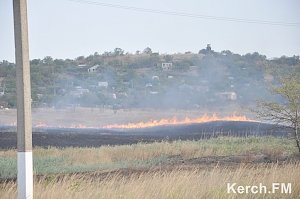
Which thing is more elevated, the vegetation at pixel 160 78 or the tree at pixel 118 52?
the tree at pixel 118 52

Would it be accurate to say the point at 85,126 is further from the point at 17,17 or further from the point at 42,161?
the point at 17,17

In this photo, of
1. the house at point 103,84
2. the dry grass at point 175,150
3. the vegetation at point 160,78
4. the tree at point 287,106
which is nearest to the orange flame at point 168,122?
the vegetation at point 160,78

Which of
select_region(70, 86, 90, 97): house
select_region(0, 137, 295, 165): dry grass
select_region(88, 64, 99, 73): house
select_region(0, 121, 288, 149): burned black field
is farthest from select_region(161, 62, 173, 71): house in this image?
select_region(70, 86, 90, 97): house

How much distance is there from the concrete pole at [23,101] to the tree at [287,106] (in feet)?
12.9

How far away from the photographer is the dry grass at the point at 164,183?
7.00 meters

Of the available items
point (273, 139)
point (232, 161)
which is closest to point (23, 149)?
point (232, 161)

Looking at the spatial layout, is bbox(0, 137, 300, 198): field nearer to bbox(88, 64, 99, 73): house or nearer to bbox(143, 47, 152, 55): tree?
bbox(88, 64, 99, 73): house

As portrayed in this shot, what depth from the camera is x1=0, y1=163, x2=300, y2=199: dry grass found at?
7004mm

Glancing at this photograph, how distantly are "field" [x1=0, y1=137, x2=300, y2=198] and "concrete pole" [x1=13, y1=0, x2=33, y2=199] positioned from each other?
0.53 meters

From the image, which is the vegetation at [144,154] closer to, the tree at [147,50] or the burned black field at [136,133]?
the burned black field at [136,133]

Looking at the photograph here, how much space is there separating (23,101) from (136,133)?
2.29 meters

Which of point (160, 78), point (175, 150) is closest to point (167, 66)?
point (160, 78)

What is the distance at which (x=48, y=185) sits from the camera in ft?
23.3

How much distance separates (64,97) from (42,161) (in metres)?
1.07
